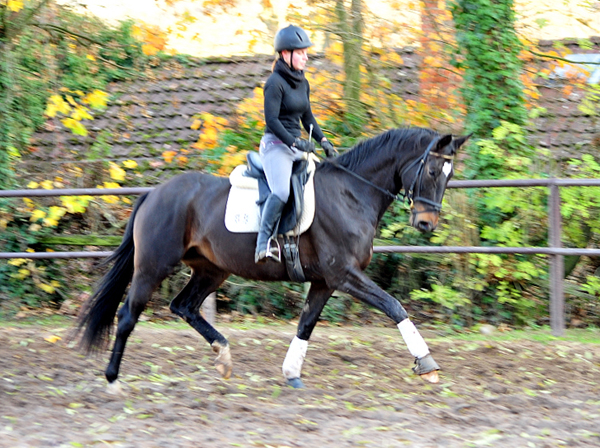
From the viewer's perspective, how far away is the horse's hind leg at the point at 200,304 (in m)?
5.63

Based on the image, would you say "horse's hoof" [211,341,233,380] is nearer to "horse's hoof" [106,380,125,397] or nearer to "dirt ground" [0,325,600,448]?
"dirt ground" [0,325,600,448]

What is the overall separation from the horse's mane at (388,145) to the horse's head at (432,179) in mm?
144

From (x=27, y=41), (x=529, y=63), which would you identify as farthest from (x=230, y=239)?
(x=27, y=41)

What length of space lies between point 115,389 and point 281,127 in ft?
7.71

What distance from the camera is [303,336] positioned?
18.2 ft

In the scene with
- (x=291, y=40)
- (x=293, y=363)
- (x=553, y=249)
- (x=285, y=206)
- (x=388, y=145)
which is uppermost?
(x=291, y=40)

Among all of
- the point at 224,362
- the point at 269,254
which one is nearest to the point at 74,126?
the point at 224,362

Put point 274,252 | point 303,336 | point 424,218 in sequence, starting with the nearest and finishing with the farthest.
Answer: point 424,218 → point 274,252 → point 303,336

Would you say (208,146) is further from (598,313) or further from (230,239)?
(598,313)

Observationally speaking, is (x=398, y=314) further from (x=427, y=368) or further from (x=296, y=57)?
(x=296, y=57)

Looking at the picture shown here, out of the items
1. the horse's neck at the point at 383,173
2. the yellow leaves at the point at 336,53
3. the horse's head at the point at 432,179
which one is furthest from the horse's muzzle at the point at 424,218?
the yellow leaves at the point at 336,53

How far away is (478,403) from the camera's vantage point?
4809 millimetres

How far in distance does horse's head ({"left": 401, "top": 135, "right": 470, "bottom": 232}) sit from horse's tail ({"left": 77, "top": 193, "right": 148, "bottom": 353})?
2.38m

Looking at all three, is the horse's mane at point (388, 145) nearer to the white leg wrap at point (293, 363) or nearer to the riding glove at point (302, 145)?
the riding glove at point (302, 145)
